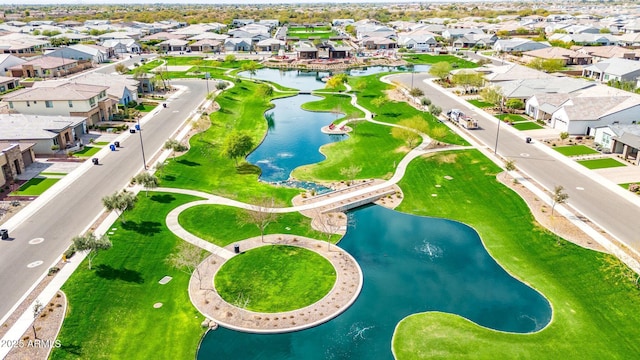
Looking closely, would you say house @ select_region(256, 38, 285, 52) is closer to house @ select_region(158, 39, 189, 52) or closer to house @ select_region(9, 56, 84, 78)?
house @ select_region(158, 39, 189, 52)

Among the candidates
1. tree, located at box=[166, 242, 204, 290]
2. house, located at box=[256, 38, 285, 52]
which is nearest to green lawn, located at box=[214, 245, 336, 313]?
tree, located at box=[166, 242, 204, 290]

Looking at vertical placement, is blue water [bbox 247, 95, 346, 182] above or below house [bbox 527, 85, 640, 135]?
below

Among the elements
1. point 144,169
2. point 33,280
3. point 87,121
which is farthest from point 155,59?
point 33,280

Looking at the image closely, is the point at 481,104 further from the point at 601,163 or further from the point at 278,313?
the point at 278,313

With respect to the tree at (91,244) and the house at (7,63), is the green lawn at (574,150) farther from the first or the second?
the house at (7,63)

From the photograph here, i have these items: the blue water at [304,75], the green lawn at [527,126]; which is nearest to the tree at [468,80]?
the green lawn at [527,126]

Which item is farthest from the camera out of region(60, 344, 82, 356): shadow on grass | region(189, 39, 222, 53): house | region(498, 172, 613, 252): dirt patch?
region(189, 39, 222, 53): house

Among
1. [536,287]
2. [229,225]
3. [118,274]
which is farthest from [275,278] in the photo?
[536,287]
